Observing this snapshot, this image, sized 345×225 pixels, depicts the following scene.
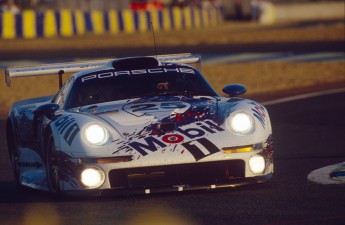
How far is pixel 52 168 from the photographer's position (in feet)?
28.7

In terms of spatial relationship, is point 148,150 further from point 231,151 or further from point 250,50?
point 250,50

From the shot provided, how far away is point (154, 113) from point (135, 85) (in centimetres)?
93

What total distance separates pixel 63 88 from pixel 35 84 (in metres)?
12.7

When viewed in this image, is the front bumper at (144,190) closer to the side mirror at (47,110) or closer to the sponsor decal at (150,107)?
the sponsor decal at (150,107)

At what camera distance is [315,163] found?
1026 centimetres

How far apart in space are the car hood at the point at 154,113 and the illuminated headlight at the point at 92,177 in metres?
0.36

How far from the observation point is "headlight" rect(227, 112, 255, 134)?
8500mm

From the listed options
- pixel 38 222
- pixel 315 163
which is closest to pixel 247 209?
pixel 38 222

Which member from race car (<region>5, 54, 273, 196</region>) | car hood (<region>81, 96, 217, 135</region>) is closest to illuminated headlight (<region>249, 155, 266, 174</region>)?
race car (<region>5, 54, 273, 196</region>)

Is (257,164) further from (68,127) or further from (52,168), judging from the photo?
(52,168)

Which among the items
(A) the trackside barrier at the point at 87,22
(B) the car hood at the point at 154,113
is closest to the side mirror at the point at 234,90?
(B) the car hood at the point at 154,113

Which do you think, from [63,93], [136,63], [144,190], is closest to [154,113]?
[144,190]

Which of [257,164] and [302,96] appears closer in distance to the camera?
[257,164]

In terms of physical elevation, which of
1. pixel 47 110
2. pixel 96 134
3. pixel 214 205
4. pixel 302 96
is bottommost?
pixel 214 205
